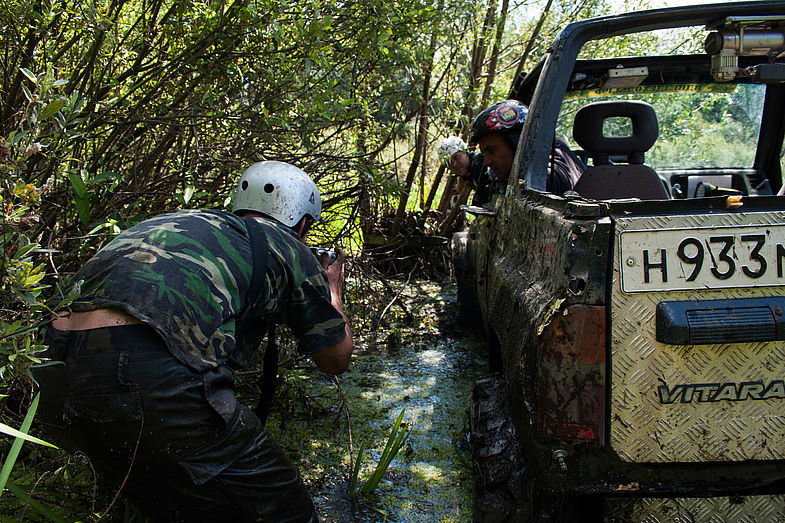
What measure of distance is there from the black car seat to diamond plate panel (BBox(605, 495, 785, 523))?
1559 millimetres

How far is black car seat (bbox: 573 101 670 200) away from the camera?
321 centimetres

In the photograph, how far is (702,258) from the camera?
6.35 ft

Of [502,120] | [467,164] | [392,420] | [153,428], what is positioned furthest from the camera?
[467,164]

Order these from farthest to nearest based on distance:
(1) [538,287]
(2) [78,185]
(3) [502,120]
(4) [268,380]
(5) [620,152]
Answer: (3) [502,120], (5) [620,152], (2) [78,185], (4) [268,380], (1) [538,287]

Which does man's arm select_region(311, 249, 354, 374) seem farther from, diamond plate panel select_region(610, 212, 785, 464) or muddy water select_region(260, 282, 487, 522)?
diamond plate panel select_region(610, 212, 785, 464)

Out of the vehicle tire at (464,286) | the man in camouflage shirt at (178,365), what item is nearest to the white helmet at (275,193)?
the man in camouflage shirt at (178,365)

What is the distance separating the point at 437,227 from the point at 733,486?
5.67 m

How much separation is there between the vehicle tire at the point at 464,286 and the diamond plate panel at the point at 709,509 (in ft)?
10.4

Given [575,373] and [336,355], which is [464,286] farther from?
[575,373]

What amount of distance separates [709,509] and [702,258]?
2.71 ft

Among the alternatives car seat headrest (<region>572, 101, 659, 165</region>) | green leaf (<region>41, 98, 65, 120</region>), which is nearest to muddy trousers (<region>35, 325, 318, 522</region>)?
green leaf (<region>41, 98, 65, 120</region>)

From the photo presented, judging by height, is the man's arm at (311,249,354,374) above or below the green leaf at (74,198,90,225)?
below

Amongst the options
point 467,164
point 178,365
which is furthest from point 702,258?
point 467,164

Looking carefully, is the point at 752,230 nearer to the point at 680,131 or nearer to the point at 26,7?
the point at 26,7
